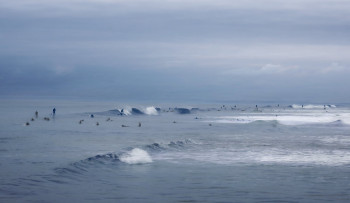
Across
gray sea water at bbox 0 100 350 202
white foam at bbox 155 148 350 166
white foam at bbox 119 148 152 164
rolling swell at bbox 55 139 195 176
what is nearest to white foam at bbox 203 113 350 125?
white foam at bbox 155 148 350 166

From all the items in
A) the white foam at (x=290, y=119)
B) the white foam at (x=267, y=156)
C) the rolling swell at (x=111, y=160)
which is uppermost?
the white foam at (x=290, y=119)

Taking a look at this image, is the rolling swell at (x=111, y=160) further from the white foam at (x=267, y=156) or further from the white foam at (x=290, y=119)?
the white foam at (x=290, y=119)

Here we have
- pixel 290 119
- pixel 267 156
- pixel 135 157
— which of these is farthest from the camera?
pixel 290 119

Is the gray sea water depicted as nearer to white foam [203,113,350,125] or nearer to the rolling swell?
the rolling swell

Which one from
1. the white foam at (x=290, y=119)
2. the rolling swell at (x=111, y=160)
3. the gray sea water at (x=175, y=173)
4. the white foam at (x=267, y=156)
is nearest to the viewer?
the gray sea water at (x=175, y=173)

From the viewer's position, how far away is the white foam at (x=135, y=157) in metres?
27.2

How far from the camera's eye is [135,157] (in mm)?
28641

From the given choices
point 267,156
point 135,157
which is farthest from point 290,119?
point 135,157

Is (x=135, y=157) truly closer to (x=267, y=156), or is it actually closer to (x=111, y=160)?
(x=111, y=160)

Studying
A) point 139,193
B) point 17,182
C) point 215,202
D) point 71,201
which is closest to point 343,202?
point 215,202

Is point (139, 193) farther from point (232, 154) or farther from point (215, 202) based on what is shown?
point (232, 154)

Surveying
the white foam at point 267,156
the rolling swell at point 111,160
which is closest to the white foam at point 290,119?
the white foam at point 267,156

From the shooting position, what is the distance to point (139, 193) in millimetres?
18344

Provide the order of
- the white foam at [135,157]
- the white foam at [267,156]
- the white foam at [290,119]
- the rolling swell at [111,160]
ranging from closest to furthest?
the rolling swell at [111,160] → the white foam at [135,157] → the white foam at [267,156] → the white foam at [290,119]
